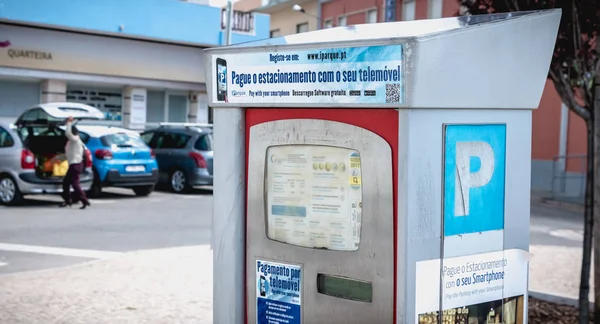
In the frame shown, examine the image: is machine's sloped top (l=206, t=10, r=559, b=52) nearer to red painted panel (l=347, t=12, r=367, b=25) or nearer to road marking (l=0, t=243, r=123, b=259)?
road marking (l=0, t=243, r=123, b=259)

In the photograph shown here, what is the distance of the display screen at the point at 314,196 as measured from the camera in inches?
127

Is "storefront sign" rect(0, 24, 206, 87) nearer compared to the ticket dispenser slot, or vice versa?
the ticket dispenser slot

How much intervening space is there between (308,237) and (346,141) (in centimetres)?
48

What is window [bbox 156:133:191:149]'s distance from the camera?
19000mm

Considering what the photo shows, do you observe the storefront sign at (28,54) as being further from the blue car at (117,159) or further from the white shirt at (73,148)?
the white shirt at (73,148)

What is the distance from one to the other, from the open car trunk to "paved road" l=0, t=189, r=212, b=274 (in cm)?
67

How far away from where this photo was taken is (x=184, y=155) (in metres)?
18.8

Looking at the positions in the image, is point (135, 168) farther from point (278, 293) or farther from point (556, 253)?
point (278, 293)

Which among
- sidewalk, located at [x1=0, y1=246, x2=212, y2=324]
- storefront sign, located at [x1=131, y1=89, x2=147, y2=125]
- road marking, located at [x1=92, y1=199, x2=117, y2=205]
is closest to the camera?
sidewalk, located at [x1=0, y1=246, x2=212, y2=324]

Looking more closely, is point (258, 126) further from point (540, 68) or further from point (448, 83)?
point (540, 68)

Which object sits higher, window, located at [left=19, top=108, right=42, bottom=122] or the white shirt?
window, located at [left=19, top=108, right=42, bottom=122]

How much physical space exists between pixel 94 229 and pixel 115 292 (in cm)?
492

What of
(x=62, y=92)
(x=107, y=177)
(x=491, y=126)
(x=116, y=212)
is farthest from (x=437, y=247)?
(x=62, y=92)

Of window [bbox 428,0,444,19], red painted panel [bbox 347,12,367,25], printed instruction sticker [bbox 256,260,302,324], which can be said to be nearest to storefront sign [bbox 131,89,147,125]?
red painted panel [bbox 347,12,367,25]
